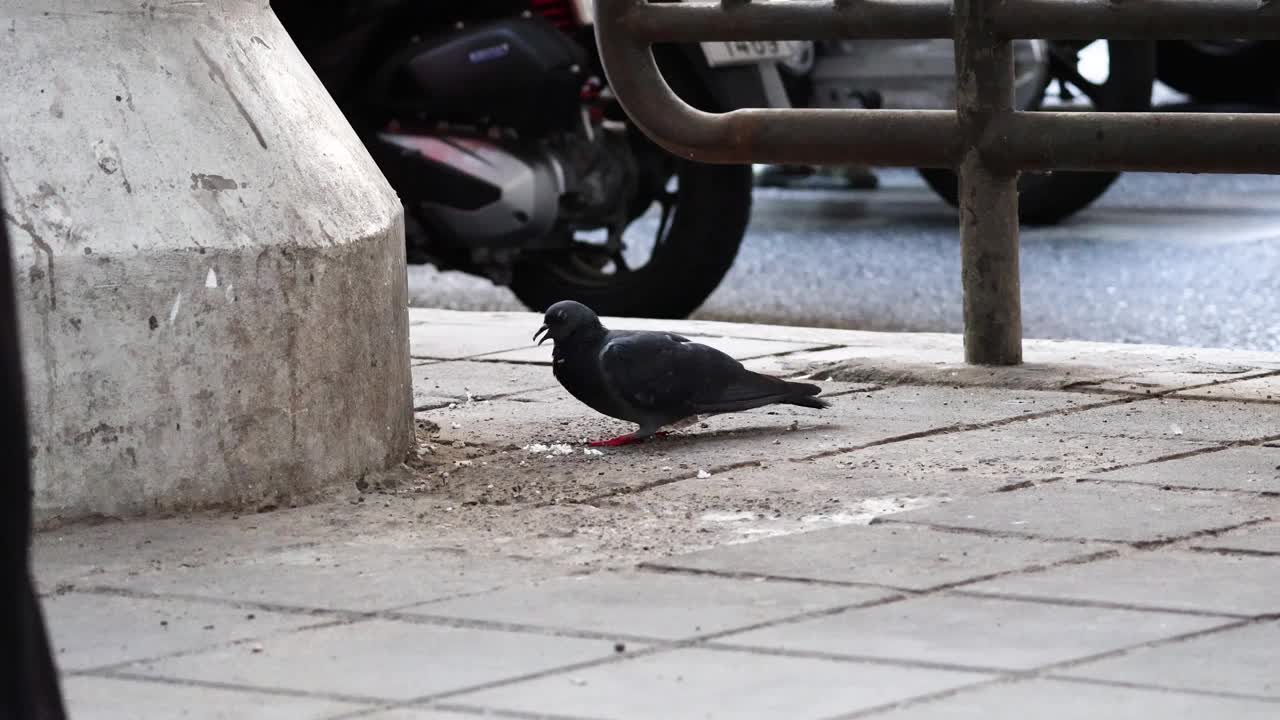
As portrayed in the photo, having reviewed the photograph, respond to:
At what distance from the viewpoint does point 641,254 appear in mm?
9812

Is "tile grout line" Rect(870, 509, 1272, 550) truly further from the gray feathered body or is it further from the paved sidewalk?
the gray feathered body

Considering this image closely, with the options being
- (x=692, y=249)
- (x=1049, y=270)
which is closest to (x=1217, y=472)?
(x=692, y=249)

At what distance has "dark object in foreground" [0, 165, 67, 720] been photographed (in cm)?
208

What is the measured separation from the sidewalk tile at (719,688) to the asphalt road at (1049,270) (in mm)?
4162

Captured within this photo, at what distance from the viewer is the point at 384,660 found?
3.12m

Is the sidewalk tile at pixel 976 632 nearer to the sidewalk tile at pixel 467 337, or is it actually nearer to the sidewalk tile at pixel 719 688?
the sidewalk tile at pixel 719 688

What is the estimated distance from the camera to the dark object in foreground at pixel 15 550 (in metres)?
2.08

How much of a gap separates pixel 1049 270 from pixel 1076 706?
6.12m

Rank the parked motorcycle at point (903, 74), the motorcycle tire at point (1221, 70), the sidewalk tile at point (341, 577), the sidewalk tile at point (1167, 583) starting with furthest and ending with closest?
the motorcycle tire at point (1221, 70) → the parked motorcycle at point (903, 74) → the sidewalk tile at point (341, 577) → the sidewalk tile at point (1167, 583)

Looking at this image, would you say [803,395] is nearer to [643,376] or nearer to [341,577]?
[643,376]

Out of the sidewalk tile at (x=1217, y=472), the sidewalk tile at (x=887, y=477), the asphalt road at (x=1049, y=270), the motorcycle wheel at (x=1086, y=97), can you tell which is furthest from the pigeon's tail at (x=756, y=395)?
the motorcycle wheel at (x=1086, y=97)

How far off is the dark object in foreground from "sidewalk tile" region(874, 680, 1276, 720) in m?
1.05

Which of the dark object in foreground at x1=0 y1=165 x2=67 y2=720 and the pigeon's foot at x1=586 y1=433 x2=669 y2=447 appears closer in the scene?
the dark object in foreground at x1=0 y1=165 x2=67 y2=720

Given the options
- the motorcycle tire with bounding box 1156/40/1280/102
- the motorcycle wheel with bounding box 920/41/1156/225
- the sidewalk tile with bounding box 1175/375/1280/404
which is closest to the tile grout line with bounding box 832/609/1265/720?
the sidewalk tile with bounding box 1175/375/1280/404
